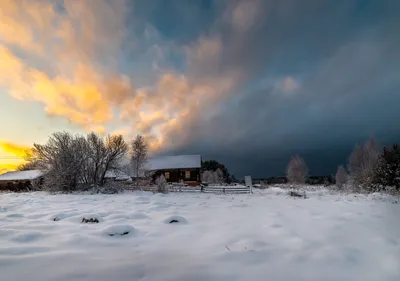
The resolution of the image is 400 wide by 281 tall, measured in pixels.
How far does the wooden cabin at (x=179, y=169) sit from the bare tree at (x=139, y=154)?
15.2ft

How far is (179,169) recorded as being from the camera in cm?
4941

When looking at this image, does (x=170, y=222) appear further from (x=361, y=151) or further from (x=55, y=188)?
(x=361, y=151)

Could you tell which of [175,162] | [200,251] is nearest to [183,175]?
[175,162]

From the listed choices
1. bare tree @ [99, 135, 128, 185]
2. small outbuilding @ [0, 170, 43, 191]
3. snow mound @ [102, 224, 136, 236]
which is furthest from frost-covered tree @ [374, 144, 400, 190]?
small outbuilding @ [0, 170, 43, 191]

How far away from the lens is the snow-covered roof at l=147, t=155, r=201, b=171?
162ft

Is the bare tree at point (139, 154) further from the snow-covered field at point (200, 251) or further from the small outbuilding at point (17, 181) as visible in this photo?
the snow-covered field at point (200, 251)

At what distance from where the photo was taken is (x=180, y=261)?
4.22 m

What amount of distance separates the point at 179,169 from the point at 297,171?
30.9 m

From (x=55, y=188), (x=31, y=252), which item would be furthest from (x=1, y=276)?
(x=55, y=188)

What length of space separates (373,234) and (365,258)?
2.07 meters

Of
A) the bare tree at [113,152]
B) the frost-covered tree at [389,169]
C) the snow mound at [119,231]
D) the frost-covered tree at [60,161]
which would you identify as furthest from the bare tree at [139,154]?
the snow mound at [119,231]

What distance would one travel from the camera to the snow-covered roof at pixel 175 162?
49528mm

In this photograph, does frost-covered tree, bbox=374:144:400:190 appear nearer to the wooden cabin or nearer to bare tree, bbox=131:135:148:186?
the wooden cabin

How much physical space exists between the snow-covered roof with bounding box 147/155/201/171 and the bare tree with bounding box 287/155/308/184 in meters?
25.2
